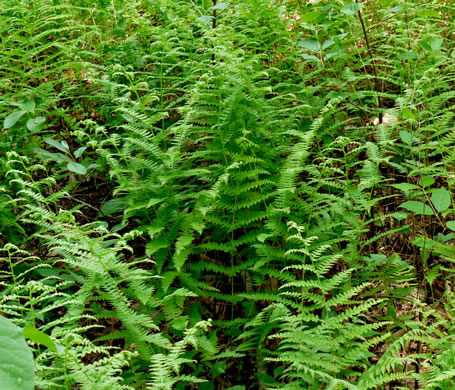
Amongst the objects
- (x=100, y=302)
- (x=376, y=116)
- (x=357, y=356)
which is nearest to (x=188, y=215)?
(x=100, y=302)

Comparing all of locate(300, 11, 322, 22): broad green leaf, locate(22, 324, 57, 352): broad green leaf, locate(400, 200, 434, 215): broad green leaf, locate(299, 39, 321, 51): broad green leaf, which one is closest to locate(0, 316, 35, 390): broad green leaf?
locate(22, 324, 57, 352): broad green leaf

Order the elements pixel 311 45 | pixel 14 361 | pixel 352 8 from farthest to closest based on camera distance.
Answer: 1. pixel 311 45
2. pixel 352 8
3. pixel 14 361

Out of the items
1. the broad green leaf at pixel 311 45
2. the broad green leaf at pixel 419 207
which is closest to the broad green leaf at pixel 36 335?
the broad green leaf at pixel 419 207

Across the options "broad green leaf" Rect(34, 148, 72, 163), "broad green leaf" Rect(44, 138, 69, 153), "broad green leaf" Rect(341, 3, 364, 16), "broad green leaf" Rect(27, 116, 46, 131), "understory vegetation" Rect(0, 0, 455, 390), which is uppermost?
"broad green leaf" Rect(341, 3, 364, 16)

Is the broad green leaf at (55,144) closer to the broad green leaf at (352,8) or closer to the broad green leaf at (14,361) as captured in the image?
the broad green leaf at (352,8)

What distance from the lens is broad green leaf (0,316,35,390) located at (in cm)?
62

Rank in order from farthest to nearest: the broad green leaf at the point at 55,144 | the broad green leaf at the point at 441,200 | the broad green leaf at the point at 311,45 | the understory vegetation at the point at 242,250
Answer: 1. the broad green leaf at the point at 55,144
2. the broad green leaf at the point at 311,45
3. the broad green leaf at the point at 441,200
4. the understory vegetation at the point at 242,250

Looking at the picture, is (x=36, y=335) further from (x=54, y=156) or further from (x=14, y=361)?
(x=54, y=156)

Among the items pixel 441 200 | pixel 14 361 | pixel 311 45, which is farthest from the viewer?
pixel 311 45

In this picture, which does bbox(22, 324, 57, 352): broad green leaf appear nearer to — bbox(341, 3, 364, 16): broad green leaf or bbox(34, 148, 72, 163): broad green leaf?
bbox(34, 148, 72, 163): broad green leaf

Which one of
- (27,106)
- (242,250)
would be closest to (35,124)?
(27,106)

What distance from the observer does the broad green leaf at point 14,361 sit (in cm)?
62

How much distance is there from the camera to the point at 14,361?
648 millimetres

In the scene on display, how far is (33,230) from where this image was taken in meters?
3.37
